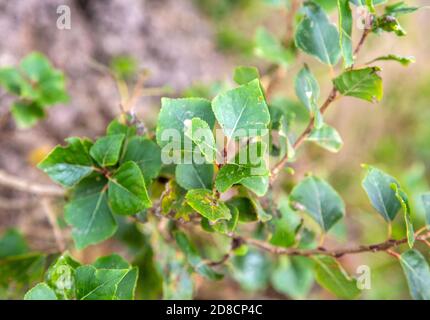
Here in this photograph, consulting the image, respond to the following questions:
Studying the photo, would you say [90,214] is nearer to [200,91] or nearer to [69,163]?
[69,163]

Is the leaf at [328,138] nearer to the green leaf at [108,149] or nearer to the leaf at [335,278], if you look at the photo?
the leaf at [335,278]

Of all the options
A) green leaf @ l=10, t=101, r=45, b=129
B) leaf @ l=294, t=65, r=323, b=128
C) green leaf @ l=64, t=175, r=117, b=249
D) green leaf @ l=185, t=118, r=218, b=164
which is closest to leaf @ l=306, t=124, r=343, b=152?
leaf @ l=294, t=65, r=323, b=128

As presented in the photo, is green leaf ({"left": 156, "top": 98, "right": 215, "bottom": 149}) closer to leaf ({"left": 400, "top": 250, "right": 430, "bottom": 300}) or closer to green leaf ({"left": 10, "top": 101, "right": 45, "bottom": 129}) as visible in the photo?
leaf ({"left": 400, "top": 250, "right": 430, "bottom": 300})

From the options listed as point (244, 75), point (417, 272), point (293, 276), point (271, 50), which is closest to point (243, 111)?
point (244, 75)

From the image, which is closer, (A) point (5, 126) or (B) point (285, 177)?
(A) point (5, 126)

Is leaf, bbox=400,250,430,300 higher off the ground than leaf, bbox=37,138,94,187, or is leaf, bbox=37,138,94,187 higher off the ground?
leaf, bbox=37,138,94,187
